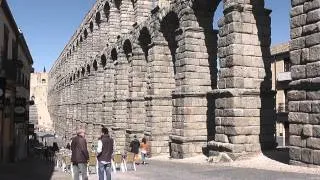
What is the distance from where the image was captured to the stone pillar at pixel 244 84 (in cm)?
1370

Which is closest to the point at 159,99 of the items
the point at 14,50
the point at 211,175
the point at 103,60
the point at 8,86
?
the point at 8,86

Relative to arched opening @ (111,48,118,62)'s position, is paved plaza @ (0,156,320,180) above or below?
below

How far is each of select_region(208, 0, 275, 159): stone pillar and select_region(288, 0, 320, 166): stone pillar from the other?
2.45 metres

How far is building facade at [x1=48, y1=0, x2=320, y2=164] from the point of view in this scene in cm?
1114

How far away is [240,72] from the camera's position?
548 inches

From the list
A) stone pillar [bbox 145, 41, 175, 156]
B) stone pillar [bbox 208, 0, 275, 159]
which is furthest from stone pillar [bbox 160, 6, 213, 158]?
stone pillar [bbox 145, 41, 175, 156]

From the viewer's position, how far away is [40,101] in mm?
95000

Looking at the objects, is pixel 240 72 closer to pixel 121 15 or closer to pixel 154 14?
pixel 154 14

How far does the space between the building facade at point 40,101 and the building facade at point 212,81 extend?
65341mm

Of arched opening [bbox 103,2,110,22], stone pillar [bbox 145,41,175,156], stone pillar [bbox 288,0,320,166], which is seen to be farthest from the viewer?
arched opening [bbox 103,2,110,22]

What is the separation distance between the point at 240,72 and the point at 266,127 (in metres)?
1.87

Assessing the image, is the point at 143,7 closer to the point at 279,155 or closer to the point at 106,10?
the point at 106,10

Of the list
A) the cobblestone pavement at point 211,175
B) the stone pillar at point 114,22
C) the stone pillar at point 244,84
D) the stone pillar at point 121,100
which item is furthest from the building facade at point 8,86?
the stone pillar at point 244,84

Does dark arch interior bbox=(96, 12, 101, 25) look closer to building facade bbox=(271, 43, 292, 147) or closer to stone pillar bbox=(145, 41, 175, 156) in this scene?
building facade bbox=(271, 43, 292, 147)
